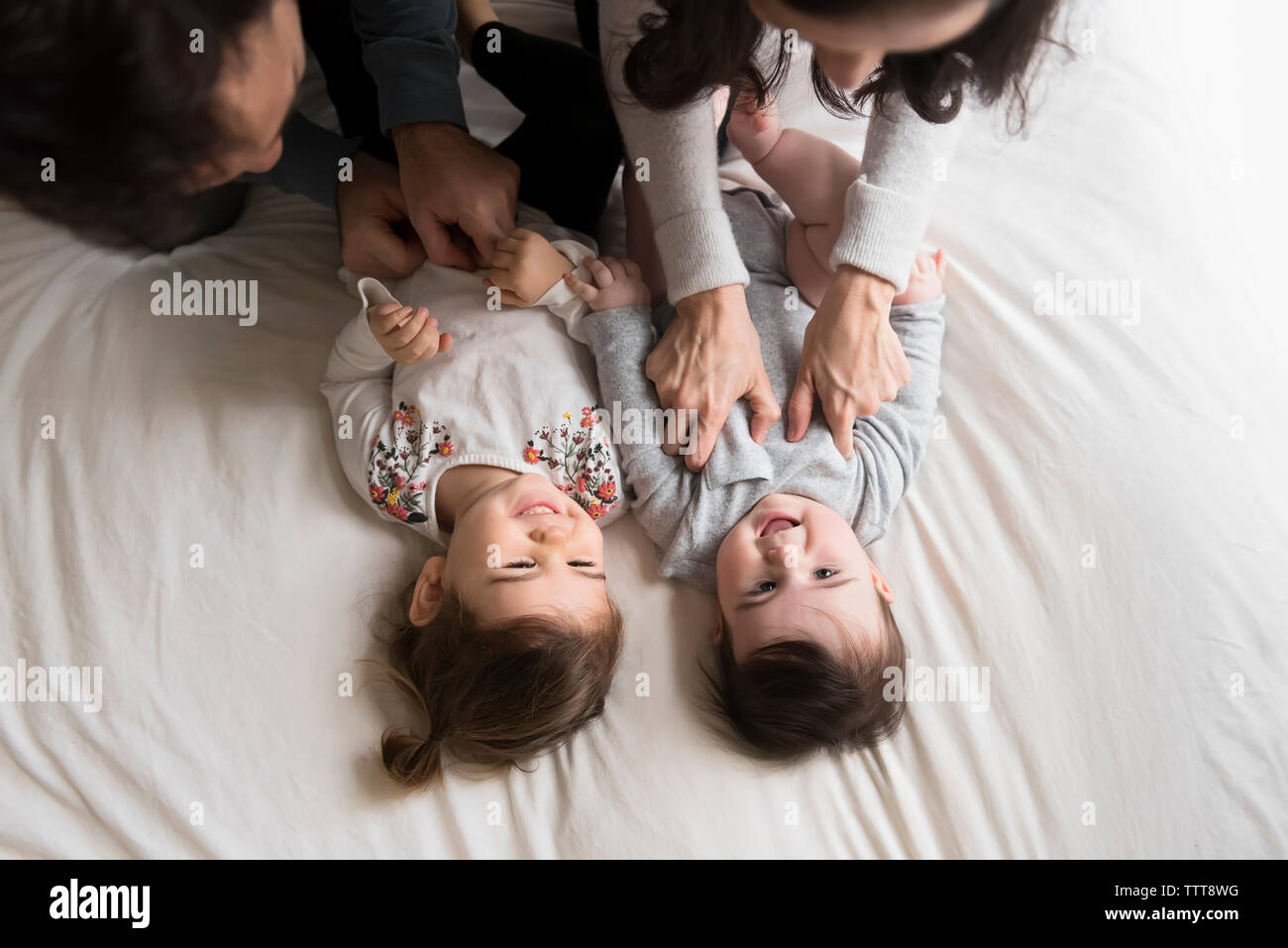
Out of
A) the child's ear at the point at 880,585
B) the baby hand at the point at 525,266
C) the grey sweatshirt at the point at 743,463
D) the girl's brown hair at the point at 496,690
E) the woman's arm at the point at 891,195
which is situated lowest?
the girl's brown hair at the point at 496,690

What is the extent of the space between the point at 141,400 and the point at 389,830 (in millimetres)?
588

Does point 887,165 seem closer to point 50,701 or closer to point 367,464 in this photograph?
point 367,464

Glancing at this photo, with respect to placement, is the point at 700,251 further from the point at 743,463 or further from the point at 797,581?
the point at 797,581

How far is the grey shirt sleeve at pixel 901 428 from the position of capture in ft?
3.70

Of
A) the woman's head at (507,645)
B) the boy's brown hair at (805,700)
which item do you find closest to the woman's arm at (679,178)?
the woman's head at (507,645)

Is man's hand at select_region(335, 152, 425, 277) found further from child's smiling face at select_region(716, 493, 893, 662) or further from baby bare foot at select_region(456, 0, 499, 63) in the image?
child's smiling face at select_region(716, 493, 893, 662)

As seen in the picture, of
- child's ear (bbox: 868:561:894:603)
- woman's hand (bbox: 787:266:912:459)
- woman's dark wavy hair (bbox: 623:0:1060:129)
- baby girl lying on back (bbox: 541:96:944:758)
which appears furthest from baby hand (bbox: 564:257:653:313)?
child's ear (bbox: 868:561:894:603)

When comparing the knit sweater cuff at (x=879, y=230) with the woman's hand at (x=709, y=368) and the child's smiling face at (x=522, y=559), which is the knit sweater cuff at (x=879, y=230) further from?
the child's smiling face at (x=522, y=559)

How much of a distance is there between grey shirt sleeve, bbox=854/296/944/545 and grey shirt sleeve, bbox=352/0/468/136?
609 mm

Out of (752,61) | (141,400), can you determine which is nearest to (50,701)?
(141,400)

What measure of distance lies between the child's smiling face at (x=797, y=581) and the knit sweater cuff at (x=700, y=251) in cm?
26

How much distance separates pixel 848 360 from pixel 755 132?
33cm
